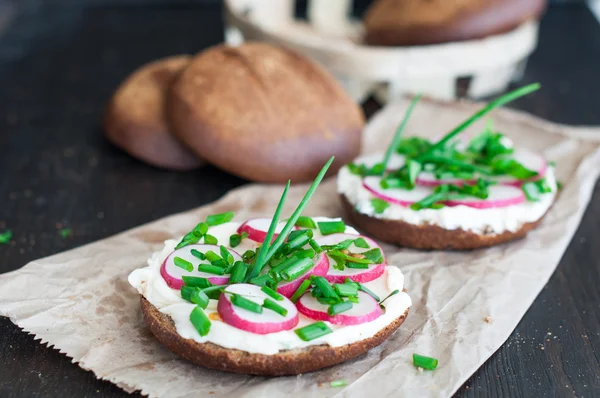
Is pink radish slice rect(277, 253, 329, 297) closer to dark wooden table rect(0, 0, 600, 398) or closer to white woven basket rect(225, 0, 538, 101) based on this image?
dark wooden table rect(0, 0, 600, 398)

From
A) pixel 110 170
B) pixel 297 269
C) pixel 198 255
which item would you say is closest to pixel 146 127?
pixel 110 170

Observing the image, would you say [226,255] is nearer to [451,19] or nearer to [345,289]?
[345,289]

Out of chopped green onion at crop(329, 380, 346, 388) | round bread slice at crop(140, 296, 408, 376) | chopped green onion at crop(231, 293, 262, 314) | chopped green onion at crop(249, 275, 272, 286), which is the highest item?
chopped green onion at crop(231, 293, 262, 314)

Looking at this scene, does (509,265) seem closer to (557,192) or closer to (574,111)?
(557,192)

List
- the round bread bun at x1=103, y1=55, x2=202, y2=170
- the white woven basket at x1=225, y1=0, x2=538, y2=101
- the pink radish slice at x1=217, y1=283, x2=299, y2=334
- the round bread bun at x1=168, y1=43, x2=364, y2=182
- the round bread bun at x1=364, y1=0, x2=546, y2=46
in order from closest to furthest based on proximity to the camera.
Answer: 1. the pink radish slice at x1=217, y1=283, x2=299, y2=334
2. the round bread bun at x1=168, y1=43, x2=364, y2=182
3. the round bread bun at x1=103, y1=55, x2=202, y2=170
4. the white woven basket at x1=225, y1=0, x2=538, y2=101
5. the round bread bun at x1=364, y1=0, x2=546, y2=46

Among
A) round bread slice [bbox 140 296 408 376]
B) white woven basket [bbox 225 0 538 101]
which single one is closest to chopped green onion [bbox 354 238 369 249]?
round bread slice [bbox 140 296 408 376]

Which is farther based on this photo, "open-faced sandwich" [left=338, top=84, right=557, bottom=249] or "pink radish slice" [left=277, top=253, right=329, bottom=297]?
"open-faced sandwich" [left=338, top=84, right=557, bottom=249]

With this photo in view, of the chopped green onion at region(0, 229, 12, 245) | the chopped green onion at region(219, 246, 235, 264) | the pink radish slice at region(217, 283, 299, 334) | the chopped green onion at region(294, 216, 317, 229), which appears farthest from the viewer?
the chopped green onion at region(0, 229, 12, 245)
